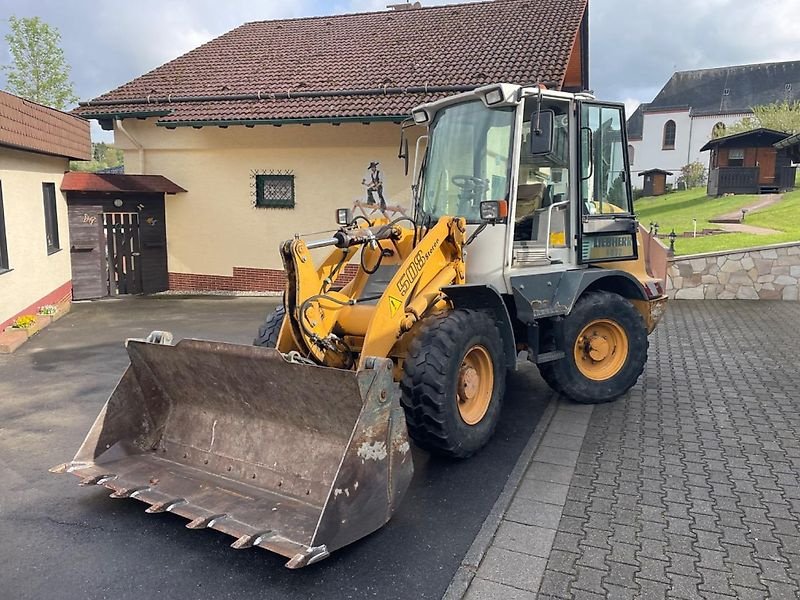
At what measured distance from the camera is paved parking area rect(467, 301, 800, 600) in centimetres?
331

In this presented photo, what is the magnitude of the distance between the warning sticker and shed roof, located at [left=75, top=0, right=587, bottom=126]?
7.35 meters

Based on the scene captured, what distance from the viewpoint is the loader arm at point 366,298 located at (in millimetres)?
4371

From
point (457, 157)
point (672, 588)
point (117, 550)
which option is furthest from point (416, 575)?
point (457, 157)

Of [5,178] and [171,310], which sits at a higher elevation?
[5,178]

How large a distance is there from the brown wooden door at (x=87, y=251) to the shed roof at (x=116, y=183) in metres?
0.51

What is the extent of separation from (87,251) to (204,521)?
10742 mm

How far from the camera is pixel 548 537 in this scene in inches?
147

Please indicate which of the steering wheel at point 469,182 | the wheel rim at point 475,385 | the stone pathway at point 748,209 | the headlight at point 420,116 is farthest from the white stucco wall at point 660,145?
the wheel rim at point 475,385

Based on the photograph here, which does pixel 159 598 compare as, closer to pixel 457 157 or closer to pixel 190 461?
pixel 190 461

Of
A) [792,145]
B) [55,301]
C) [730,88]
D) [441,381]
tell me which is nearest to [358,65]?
[55,301]

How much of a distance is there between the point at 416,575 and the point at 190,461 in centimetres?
176

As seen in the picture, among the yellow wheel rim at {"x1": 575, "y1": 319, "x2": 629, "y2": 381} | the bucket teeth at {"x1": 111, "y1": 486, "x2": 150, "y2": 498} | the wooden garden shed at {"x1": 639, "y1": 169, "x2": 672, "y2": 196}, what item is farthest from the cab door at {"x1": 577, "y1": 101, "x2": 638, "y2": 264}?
the wooden garden shed at {"x1": 639, "y1": 169, "x2": 672, "y2": 196}

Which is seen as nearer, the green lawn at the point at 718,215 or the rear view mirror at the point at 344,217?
the rear view mirror at the point at 344,217

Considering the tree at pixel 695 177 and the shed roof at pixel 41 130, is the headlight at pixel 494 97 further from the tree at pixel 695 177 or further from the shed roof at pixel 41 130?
the tree at pixel 695 177
